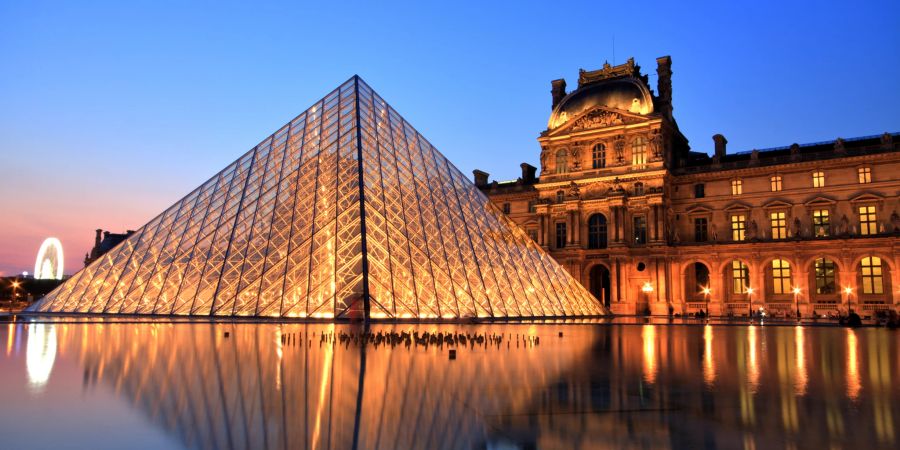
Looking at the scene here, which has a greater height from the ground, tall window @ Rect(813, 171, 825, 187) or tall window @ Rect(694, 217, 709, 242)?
tall window @ Rect(813, 171, 825, 187)

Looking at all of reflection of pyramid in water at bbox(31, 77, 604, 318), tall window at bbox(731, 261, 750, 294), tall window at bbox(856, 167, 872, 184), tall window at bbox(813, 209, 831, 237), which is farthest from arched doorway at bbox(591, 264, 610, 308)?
reflection of pyramid in water at bbox(31, 77, 604, 318)

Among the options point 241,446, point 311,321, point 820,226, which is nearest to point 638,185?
point 820,226

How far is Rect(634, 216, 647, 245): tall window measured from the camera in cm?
4397

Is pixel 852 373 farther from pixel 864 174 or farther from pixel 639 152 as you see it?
pixel 639 152

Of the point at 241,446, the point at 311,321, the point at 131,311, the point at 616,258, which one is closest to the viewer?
the point at 241,446

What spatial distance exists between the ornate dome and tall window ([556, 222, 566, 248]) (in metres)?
7.10

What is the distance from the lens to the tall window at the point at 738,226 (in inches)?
1684

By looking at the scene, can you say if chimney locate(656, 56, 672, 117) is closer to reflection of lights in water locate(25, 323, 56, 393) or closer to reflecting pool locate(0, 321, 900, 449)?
reflecting pool locate(0, 321, 900, 449)

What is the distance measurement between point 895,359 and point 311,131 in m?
21.8

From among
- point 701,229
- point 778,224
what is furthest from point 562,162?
point 778,224

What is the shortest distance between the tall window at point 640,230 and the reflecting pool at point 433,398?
31.9 metres

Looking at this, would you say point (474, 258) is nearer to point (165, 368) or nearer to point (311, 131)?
point (311, 131)

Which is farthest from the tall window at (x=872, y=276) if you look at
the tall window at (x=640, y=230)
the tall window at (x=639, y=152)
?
the tall window at (x=639, y=152)

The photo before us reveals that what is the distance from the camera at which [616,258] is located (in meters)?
44.0
